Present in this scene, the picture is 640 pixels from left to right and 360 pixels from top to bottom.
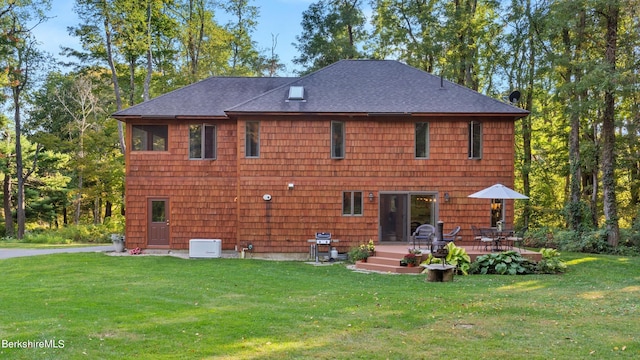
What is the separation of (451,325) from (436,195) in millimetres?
8991

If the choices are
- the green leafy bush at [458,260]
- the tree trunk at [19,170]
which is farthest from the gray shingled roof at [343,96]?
the tree trunk at [19,170]

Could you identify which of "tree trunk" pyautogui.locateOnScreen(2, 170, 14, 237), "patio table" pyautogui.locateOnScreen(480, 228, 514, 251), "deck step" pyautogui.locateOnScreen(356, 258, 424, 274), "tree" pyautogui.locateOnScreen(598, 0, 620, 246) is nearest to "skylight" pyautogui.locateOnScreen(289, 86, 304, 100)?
"deck step" pyautogui.locateOnScreen(356, 258, 424, 274)

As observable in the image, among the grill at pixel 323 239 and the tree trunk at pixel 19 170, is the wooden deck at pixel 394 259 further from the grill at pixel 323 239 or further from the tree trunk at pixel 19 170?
the tree trunk at pixel 19 170

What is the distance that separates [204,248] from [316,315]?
29.8ft

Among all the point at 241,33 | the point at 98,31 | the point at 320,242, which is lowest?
the point at 320,242

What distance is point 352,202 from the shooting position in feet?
50.3

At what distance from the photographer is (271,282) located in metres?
10.5

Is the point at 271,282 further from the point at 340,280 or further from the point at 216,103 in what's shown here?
the point at 216,103

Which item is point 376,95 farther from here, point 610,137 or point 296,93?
point 610,137

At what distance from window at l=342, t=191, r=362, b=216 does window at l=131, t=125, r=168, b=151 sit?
6565 mm

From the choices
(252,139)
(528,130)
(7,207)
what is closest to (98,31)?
(7,207)

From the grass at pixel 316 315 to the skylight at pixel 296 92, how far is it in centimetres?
633

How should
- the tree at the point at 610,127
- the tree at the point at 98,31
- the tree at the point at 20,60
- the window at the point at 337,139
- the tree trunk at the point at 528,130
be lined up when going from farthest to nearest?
the tree at the point at 20,60 < the tree trunk at the point at 528,130 < the tree at the point at 98,31 < the tree at the point at 610,127 < the window at the point at 337,139

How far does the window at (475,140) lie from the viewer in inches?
604
